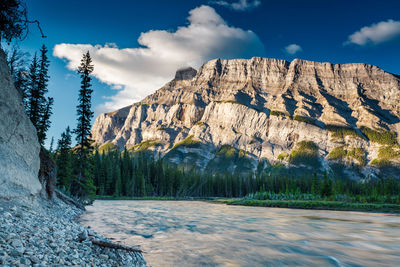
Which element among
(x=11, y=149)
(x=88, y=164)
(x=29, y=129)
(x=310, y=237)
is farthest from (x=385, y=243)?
(x=88, y=164)

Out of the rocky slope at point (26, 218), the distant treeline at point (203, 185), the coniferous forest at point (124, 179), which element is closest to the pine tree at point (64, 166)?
the coniferous forest at point (124, 179)

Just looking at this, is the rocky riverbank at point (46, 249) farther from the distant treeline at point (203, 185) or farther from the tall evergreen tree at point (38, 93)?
the distant treeline at point (203, 185)

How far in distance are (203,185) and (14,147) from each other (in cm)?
12000

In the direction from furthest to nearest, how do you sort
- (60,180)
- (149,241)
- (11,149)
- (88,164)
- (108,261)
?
(60,180)
(88,164)
(149,241)
(11,149)
(108,261)

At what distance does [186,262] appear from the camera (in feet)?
37.1

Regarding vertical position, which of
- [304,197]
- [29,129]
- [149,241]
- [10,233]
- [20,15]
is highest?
[20,15]

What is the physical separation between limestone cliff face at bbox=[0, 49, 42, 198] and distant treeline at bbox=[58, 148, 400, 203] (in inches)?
2820

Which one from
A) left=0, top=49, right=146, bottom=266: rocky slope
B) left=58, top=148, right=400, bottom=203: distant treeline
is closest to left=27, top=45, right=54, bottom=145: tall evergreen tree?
left=0, top=49, right=146, bottom=266: rocky slope

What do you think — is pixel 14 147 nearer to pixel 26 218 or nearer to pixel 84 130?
pixel 26 218

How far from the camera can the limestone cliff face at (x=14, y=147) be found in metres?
12.6

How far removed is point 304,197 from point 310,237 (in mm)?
70834

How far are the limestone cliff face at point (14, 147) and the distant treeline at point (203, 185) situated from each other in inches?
2820

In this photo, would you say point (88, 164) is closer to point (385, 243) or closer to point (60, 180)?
point (60, 180)

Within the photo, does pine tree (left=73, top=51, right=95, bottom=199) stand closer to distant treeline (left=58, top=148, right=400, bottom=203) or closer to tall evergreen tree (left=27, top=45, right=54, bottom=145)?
tall evergreen tree (left=27, top=45, right=54, bottom=145)
